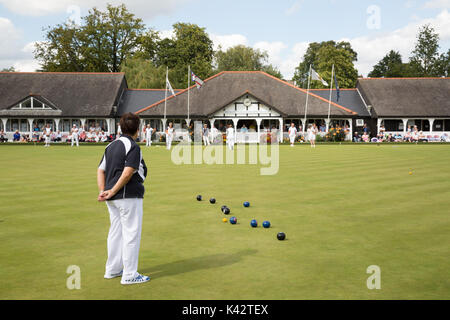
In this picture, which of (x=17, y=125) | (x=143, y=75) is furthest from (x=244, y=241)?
(x=143, y=75)

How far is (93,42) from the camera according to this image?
71.2 metres

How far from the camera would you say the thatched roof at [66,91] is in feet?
170

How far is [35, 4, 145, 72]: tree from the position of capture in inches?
2731

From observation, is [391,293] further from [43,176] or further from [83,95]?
[83,95]

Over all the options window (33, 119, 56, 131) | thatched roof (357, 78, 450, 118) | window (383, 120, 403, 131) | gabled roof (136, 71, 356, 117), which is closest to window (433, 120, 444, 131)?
thatched roof (357, 78, 450, 118)

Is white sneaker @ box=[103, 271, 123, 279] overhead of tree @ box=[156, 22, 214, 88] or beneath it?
beneath

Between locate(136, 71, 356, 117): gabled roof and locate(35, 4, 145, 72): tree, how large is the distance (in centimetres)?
2474

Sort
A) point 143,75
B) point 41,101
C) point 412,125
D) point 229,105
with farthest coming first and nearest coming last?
point 143,75 < point 412,125 < point 41,101 < point 229,105

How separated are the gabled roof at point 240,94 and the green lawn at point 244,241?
36699 millimetres

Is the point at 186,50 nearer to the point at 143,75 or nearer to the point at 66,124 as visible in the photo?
the point at 143,75

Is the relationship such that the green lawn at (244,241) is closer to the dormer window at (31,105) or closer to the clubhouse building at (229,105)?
the clubhouse building at (229,105)

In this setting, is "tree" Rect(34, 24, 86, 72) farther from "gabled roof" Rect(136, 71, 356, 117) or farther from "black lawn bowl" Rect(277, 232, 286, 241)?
"black lawn bowl" Rect(277, 232, 286, 241)

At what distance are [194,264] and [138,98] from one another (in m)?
53.4
